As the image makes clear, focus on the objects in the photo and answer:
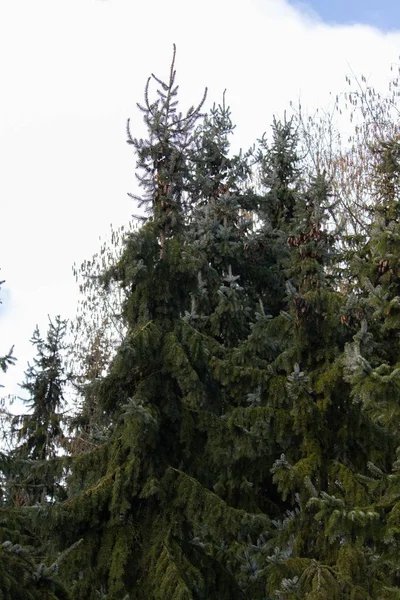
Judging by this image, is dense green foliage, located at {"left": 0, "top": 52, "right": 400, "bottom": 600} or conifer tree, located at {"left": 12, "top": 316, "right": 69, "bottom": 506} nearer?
dense green foliage, located at {"left": 0, "top": 52, "right": 400, "bottom": 600}

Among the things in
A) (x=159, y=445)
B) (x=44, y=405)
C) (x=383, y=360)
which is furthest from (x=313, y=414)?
(x=44, y=405)

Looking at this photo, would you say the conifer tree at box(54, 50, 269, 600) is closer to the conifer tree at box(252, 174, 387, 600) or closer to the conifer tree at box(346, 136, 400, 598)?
the conifer tree at box(252, 174, 387, 600)

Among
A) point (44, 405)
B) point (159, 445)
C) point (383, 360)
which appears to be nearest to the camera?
point (383, 360)

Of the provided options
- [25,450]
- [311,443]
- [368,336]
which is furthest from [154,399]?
[25,450]

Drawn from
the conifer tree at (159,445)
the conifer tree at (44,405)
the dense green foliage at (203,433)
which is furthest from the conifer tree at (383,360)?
the conifer tree at (44,405)

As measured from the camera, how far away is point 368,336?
6.89m

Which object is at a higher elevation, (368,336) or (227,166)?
(227,166)

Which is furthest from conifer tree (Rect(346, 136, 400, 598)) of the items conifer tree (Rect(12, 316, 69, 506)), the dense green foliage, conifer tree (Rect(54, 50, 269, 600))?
conifer tree (Rect(12, 316, 69, 506))

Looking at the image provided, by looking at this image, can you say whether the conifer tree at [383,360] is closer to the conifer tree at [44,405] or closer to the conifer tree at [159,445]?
the conifer tree at [159,445]

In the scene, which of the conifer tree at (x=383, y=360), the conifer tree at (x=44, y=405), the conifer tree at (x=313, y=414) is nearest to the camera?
the conifer tree at (x=383, y=360)

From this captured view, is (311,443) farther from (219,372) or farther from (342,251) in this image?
(342,251)

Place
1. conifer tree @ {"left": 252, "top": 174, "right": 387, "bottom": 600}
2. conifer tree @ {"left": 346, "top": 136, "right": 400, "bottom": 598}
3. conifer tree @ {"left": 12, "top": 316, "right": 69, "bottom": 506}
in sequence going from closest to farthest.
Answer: conifer tree @ {"left": 346, "top": 136, "right": 400, "bottom": 598} < conifer tree @ {"left": 252, "top": 174, "right": 387, "bottom": 600} < conifer tree @ {"left": 12, "top": 316, "right": 69, "bottom": 506}

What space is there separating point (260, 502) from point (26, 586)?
7.65m

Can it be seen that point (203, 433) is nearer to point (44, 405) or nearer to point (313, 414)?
point (313, 414)
